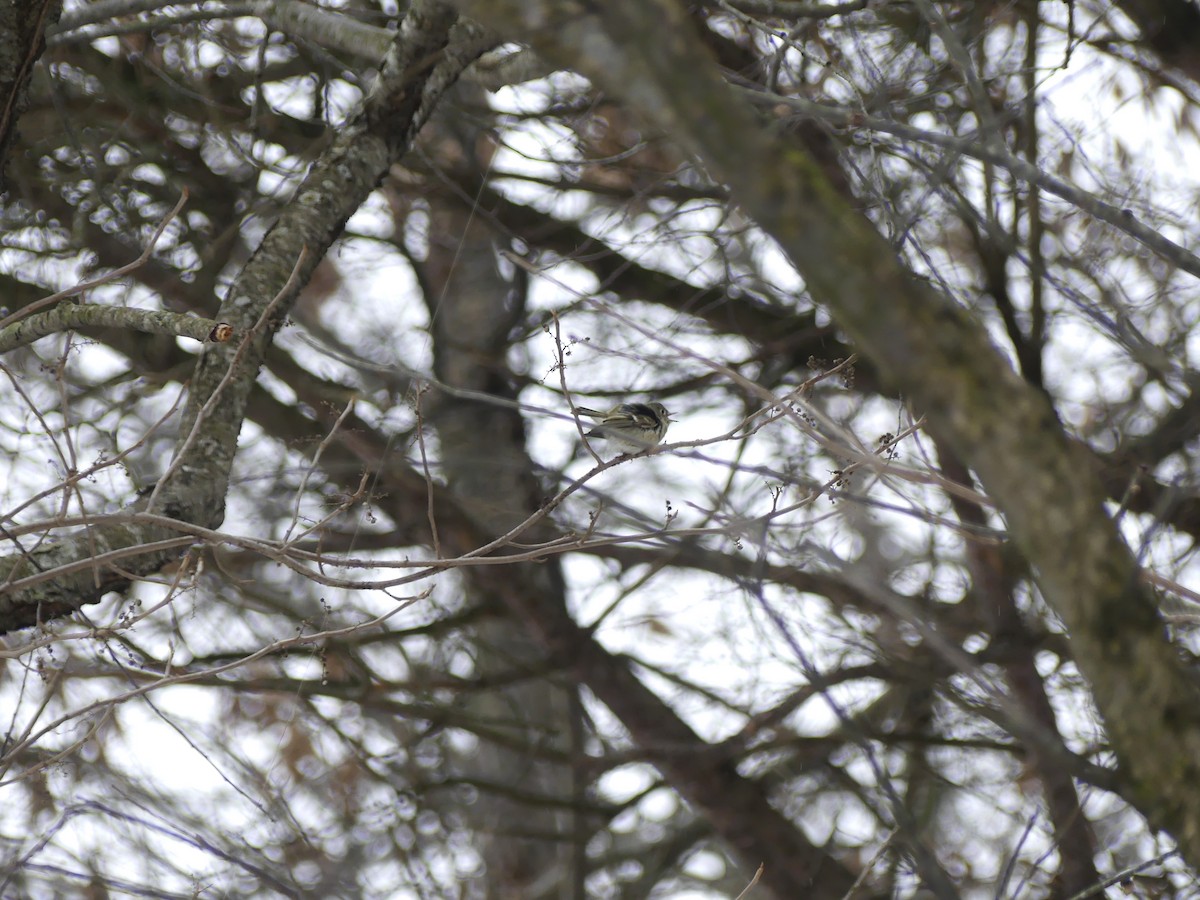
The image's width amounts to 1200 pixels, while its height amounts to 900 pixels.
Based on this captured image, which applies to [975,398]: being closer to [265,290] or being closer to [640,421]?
[265,290]

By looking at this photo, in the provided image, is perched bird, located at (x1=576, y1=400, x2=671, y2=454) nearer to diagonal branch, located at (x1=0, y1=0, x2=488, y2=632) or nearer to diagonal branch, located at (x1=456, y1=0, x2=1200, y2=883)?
diagonal branch, located at (x1=0, y1=0, x2=488, y2=632)

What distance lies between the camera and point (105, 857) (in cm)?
499

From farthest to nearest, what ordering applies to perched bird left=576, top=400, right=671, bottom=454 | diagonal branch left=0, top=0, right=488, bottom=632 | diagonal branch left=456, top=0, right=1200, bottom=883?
perched bird left=576, top=400, right=671, bottom=454, diagonal branch left=0, top=0, right=488, bottom=632, diagonal branch left=456, top=0, right=1200, bottom=883

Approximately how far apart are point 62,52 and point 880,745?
4809 millimetres

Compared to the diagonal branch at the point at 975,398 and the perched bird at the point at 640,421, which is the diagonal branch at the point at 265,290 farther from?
the diagonal branch at the point at 975,398

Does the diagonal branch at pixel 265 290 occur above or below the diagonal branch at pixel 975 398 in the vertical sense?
above

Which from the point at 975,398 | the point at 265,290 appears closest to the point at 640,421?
the point at 265,290

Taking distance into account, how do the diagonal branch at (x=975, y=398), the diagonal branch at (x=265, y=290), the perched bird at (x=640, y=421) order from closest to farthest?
the diagonal branch at (x=975, y=398) < the diagonal branch at (x=265, y=290) < the perched bird at (x=640, y=421)

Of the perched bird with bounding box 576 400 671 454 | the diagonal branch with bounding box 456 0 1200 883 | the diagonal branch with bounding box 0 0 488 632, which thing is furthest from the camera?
the perched bird with bounding box 576 400 671 454

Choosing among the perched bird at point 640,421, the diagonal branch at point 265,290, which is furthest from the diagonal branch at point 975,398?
the perched bird at point 640,421

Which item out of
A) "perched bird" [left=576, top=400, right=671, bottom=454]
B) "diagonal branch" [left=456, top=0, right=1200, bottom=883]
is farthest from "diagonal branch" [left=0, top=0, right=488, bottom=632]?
"diagonal branch" [left=456, top=0, right=1200, bottom=883]

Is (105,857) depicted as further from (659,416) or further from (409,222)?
(409,222)

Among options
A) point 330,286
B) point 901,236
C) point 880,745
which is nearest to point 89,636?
point 901,236

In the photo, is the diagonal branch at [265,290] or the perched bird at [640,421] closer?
the diagonal branch at [265,290]
